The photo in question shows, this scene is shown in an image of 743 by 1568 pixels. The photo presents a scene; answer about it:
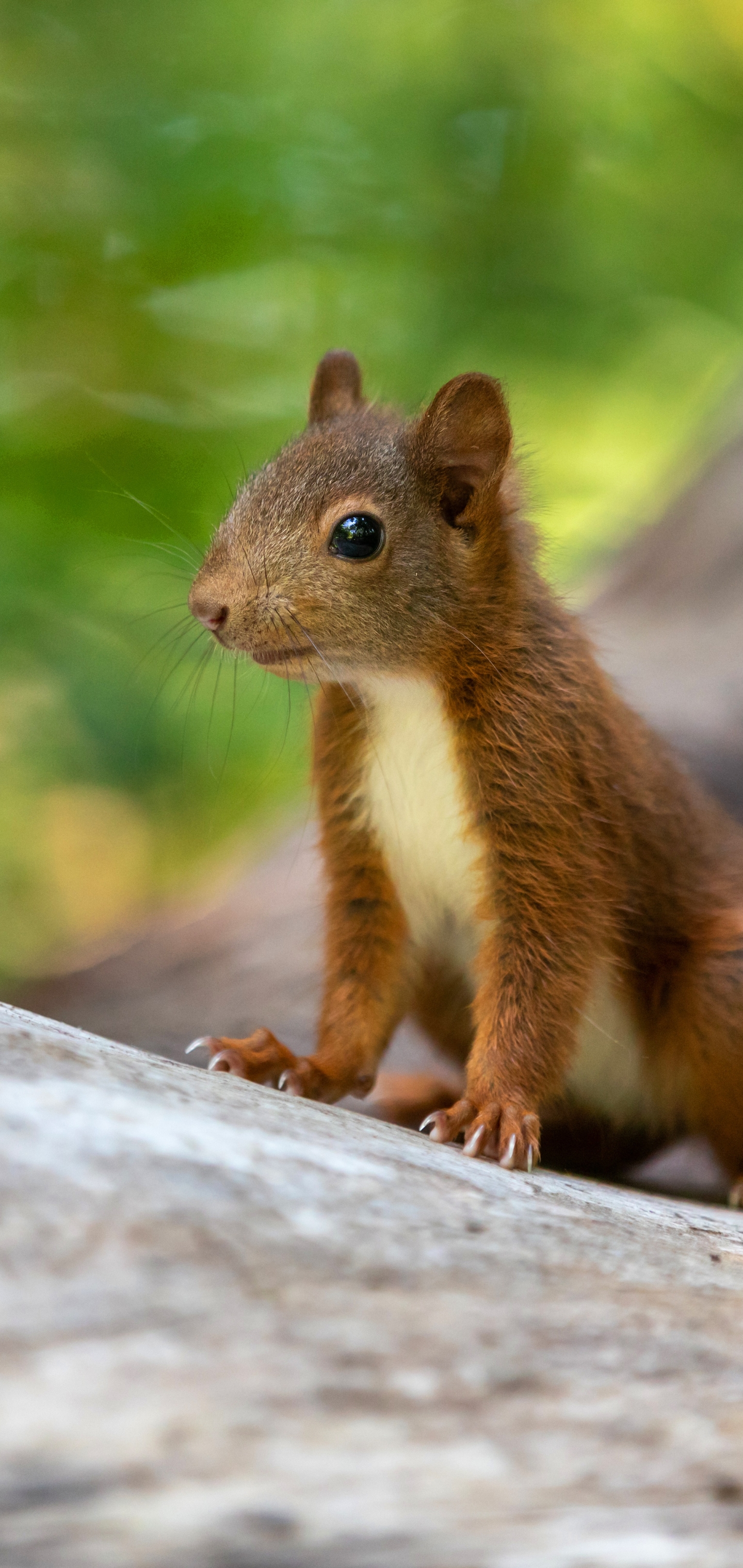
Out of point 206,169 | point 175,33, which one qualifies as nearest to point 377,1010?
point 206,169

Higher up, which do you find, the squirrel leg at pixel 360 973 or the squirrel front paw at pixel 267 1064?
the squirrel leg at pixel 360 973

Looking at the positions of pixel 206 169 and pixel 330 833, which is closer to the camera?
pixel 330 833

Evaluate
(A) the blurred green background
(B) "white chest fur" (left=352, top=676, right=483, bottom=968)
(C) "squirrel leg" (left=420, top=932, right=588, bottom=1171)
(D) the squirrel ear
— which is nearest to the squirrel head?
(B) "white chest fur" (left=352, top=676, right=483, bottom=968)

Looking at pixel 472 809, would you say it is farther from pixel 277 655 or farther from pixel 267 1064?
pixel 267 1064

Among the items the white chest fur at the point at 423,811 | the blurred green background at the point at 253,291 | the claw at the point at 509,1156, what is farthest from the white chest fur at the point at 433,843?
the blurred green background at the point at 253,291

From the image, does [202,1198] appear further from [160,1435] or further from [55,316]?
[55,316]

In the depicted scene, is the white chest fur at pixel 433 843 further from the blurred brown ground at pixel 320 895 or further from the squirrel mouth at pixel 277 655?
the blurred brown ground at pixel 320 895

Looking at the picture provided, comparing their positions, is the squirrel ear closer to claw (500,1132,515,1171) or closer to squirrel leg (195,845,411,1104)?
squirrel leg (195,845,411,1104)
